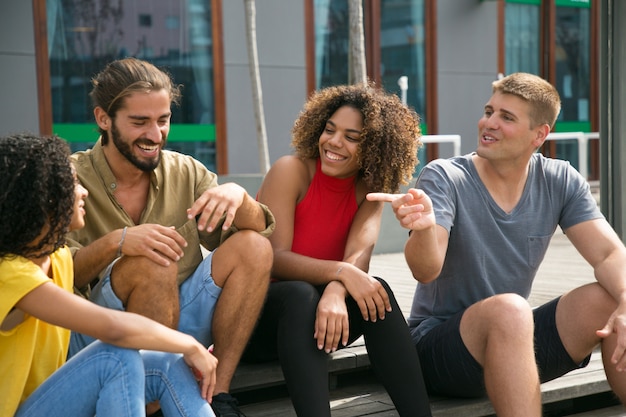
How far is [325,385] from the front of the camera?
2961 millimetres

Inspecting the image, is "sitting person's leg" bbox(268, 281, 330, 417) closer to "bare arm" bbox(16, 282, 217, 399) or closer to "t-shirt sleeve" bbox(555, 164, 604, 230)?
"bare arm" bbox(16, 282, 217, 399)

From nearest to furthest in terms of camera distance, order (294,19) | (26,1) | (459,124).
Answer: (26,1)
(294,19)
(459,124)

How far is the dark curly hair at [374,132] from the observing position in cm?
→ 351

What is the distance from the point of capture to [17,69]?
31.0 feet

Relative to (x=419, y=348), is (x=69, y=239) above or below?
above

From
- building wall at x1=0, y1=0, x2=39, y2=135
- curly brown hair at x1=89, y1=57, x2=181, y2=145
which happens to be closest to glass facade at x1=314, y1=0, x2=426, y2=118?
building wall at x1=0, y1=0, x2=39, y2=135

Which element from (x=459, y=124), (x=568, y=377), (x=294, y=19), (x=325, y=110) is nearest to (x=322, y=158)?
(x=325, y=110)

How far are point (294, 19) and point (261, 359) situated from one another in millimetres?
8366

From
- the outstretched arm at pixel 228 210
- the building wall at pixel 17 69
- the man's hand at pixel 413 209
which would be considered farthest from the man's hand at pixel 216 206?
the building wall at pixel 17 69

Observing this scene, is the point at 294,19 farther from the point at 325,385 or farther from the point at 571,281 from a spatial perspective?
the point at 325,385

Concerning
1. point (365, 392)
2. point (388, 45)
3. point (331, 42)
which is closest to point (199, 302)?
point (365, 392)

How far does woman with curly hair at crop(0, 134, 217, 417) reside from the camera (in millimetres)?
2393

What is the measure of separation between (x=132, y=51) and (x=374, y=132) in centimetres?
716

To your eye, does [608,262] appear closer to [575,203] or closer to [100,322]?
[575,203]
